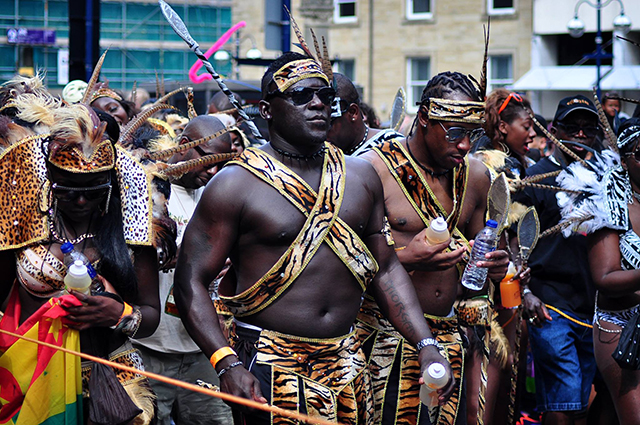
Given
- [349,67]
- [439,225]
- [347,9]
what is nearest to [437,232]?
[439,225]

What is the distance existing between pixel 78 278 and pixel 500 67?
29.8 m

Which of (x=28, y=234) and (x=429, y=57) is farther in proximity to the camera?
(x=429, y=57)

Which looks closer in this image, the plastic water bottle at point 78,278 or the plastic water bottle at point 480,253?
the plastic water bottle at point 78,278

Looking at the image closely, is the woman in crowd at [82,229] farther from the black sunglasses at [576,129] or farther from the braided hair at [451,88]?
the black sunglasses at [576,129]

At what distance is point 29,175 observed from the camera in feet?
13.3

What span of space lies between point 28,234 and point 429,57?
29.5 meters

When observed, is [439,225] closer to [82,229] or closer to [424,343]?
[424,343]

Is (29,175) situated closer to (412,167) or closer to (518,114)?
(412,167)

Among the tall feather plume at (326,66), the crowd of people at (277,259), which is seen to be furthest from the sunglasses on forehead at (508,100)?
the tall feather plume at (326,66)

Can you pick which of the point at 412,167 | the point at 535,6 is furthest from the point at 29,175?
the point at 535,6

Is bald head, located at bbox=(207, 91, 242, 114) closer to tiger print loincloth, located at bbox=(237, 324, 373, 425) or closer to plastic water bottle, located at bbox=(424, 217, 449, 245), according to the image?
plastic water bottle, located at bbox=(424, 217, 449, 245)

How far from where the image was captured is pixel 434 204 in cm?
484

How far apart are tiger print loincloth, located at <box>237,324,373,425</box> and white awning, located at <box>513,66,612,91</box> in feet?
76.7

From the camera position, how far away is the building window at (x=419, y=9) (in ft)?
107
